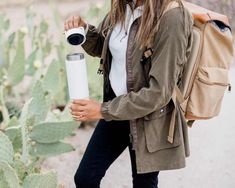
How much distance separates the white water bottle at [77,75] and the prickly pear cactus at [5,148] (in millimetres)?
258

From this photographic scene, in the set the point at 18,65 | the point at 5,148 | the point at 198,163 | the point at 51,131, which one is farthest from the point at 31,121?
the point at 198,163

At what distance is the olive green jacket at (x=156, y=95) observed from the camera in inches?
72.7

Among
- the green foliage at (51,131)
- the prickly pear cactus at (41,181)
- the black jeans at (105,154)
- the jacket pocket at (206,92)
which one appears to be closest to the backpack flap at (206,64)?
the jacket pocket at (206,92)

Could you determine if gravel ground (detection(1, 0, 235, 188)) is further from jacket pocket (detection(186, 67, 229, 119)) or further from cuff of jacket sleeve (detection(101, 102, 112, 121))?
cuff of jacket sleeve (detection(101, 102, 112, 121))

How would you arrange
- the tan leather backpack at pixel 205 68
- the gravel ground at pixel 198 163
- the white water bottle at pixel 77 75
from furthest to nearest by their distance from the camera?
the gravel ground at pixel 198 163 < the tan leather backpack at pixel 205 68 < the white water bottle at pixel 77 75

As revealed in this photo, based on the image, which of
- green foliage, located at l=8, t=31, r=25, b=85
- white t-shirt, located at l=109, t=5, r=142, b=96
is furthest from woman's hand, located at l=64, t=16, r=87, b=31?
green foliage, located at l=8, t=31, r=25, b=85

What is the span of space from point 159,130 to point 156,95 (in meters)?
0.19

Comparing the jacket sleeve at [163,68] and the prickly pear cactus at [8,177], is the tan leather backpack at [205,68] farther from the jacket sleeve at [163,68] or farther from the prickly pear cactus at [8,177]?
the prickly pear cactus at [8,177]

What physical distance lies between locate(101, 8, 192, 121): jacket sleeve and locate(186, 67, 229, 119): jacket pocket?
209mm

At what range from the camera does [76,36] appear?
2.13 m

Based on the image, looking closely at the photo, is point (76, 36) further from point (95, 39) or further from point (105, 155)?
point (105, 155)

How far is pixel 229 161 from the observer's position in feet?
11.4

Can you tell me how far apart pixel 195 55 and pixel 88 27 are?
443mm

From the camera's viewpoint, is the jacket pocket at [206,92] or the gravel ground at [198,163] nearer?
the jacket pocket at [206,92]
